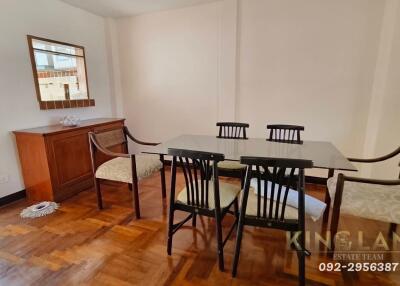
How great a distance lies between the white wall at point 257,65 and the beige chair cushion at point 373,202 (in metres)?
1.19

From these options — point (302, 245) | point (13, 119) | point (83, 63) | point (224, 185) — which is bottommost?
point (302, 245)

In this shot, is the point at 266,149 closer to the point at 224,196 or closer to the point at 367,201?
the point at 224,196

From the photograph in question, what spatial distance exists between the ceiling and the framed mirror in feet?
1.81

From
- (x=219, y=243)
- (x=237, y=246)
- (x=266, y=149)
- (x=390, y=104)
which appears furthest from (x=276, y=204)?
(x=390, y=104)

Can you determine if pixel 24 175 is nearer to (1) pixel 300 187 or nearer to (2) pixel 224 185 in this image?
(2) pixel 224 185

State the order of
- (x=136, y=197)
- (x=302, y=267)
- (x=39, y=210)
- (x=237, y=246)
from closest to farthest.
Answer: (x=302, y=267)
(x=237, y=246)
(x=136, y=197)
(x=39, y=210)

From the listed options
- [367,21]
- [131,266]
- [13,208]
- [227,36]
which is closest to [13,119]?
[13,208]

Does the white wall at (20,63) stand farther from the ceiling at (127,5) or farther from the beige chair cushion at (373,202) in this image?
the beige chair cushion at (373,202)

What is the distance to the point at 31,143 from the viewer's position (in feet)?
7.89

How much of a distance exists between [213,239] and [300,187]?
36.6 inches

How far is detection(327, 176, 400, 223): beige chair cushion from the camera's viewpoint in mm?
1452

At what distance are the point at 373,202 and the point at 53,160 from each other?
9.51 feet

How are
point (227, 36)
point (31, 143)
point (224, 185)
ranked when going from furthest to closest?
point (227, 36)
point (31, 143)
point (224, 185)

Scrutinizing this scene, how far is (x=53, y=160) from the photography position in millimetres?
2436
